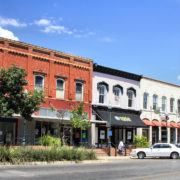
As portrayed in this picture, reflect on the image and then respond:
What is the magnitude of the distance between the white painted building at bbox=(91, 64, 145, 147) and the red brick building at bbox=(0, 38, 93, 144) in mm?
1294

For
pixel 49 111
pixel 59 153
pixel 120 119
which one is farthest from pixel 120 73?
pixel 59 153

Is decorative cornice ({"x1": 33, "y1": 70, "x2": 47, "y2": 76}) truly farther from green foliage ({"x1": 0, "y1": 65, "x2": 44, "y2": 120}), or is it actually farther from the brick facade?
green foliage ({"x1": 0, "y1": 65, "x2": 44, "y2": 120})

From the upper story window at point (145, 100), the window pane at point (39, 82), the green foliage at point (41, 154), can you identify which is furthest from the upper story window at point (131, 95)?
the green foliage at point (41, 154)

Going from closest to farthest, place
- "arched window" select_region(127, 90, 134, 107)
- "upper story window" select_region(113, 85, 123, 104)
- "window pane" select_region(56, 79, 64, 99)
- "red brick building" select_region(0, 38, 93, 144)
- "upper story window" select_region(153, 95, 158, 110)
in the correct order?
"red brick building" select_region(0, 38, 93, 144), "window pane" select_region(56, 79, 64, 99), "upper story window" select_region(113, 85, 123, 104), "arched window" select_region(127, 90, 134, 107), "upper story window" select_region(153, 95, 158, 110)

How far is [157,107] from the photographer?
136 ft

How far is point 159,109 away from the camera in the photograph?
4106 centimetres

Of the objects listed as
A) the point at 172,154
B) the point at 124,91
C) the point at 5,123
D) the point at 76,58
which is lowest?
the point at 172,154

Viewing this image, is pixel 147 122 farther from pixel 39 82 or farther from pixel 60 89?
pixel 39 82

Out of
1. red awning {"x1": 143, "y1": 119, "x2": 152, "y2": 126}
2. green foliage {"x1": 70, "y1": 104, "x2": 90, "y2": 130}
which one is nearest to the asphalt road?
green foliage {"x1": 70, "y1": 104, "x2": 90, "y2": 130}

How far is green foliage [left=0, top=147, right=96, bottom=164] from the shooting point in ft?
62.5

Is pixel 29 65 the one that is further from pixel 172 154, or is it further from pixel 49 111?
pixel 172 154

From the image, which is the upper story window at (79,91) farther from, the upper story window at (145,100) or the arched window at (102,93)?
the upper story window at (145,100)

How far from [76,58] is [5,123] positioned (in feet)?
32.1

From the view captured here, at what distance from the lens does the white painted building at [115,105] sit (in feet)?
113
